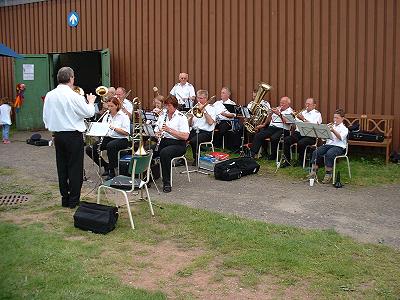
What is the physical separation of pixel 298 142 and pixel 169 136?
2.65 metres

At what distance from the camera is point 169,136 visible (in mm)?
8969

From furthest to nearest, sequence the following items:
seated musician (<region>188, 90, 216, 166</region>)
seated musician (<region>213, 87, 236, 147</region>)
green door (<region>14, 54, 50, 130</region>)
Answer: green door (<region>14, 54, 50, 130</region>) → seated musician (<region>213, 87, 236, 147</region>) → seated musician (<region>188, 90, 216, 166</region>)

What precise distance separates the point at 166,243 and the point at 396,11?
7.18 m

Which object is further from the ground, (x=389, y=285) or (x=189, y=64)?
(x=189, y=64)

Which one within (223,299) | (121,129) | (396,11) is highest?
(396,11)

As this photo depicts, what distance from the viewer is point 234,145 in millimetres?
11922

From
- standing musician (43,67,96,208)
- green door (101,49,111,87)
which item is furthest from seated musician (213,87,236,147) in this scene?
standing musician (43,67,96,208)

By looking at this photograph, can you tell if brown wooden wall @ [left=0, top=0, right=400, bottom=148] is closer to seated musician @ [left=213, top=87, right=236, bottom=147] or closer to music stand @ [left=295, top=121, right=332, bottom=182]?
seated musician @ [left=213, top=87, right=236, bottom=147]

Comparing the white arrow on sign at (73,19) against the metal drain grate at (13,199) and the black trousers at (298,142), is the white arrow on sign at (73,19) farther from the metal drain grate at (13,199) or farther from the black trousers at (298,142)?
the metal drain grate at (13,199)

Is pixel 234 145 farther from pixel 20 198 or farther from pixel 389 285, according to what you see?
pixel 389 285

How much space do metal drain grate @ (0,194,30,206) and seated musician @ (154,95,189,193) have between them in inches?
81.0

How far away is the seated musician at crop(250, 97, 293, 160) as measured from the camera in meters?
10.8

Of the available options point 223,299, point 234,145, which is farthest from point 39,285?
point 234,145

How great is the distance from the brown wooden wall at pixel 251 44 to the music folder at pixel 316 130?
7.80ft
